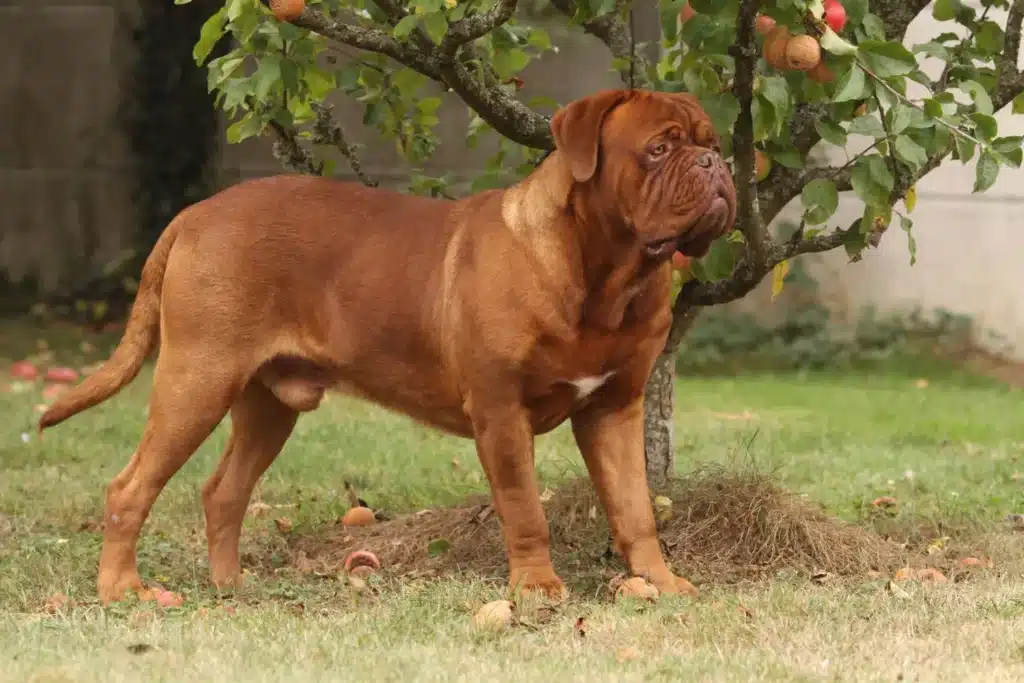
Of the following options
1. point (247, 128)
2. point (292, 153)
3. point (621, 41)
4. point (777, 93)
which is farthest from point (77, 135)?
point (777, 93)

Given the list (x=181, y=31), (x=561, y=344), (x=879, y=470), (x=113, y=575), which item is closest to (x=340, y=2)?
(x=561, y=344)

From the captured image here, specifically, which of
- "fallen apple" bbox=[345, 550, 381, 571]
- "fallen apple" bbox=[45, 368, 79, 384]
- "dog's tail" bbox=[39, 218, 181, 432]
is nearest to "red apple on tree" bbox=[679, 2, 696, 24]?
"dog's tail" bbox=[39, 218, 181, 432]

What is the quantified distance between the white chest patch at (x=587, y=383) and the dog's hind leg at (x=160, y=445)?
114 centimetres

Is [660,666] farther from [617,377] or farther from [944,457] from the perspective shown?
[944,457]

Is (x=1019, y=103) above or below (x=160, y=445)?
above

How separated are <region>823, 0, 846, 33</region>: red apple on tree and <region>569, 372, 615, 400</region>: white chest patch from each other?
1.22 meters

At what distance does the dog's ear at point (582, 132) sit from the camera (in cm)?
444

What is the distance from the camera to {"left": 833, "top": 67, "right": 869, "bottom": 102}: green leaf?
13.0 ft

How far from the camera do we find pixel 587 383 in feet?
15.2

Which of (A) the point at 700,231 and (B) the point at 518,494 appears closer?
(A) the point at 700,231

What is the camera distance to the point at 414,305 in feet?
16.1

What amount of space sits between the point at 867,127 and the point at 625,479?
136 centimetres

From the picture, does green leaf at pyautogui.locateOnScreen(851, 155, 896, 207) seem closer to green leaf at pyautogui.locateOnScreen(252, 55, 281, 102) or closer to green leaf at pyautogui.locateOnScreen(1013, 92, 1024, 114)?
green leaf at pyautogui.locateOnScreen(1013, 92, 1024, 114)

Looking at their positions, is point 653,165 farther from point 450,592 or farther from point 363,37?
point 450,592
